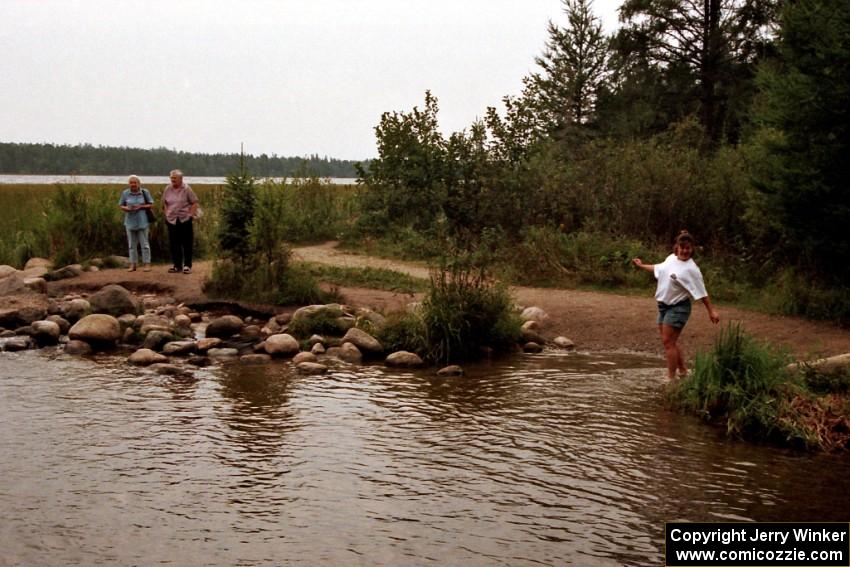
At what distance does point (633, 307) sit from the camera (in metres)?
13.8

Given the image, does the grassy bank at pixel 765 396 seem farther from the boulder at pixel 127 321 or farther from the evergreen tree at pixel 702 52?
the evergreen tree at pixel 702 52

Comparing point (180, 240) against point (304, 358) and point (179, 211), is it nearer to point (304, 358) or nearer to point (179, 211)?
point (179, 211)

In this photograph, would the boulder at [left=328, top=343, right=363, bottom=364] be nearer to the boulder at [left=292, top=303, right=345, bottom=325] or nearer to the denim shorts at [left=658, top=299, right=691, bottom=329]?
the boulder at [left=292, top=303, right=345, bottom=325]

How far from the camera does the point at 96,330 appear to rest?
41.2ft

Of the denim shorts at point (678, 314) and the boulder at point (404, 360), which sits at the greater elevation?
the denim shorts at point (678, 314)

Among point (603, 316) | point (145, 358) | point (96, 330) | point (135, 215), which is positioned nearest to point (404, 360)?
point (145, 358)

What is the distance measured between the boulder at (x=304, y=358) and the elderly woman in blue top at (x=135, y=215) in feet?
21.9

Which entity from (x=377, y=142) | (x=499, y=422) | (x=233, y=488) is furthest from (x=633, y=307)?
(x=377, y=142)

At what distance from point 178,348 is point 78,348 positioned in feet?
5.01

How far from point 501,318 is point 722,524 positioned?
20.0 feet

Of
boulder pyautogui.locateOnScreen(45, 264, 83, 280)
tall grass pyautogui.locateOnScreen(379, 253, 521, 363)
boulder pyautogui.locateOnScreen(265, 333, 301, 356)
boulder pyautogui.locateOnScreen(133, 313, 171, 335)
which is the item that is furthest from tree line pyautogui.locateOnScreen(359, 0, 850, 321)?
boulder pyautogui.locateOnScreen(45, 264, 83, 280)

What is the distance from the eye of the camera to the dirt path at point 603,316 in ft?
37.8

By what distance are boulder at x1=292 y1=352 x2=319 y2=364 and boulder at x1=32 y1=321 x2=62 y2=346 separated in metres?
3.92

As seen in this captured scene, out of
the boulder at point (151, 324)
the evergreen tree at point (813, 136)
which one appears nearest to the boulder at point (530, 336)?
the evergreen tree at point (813, 136)
